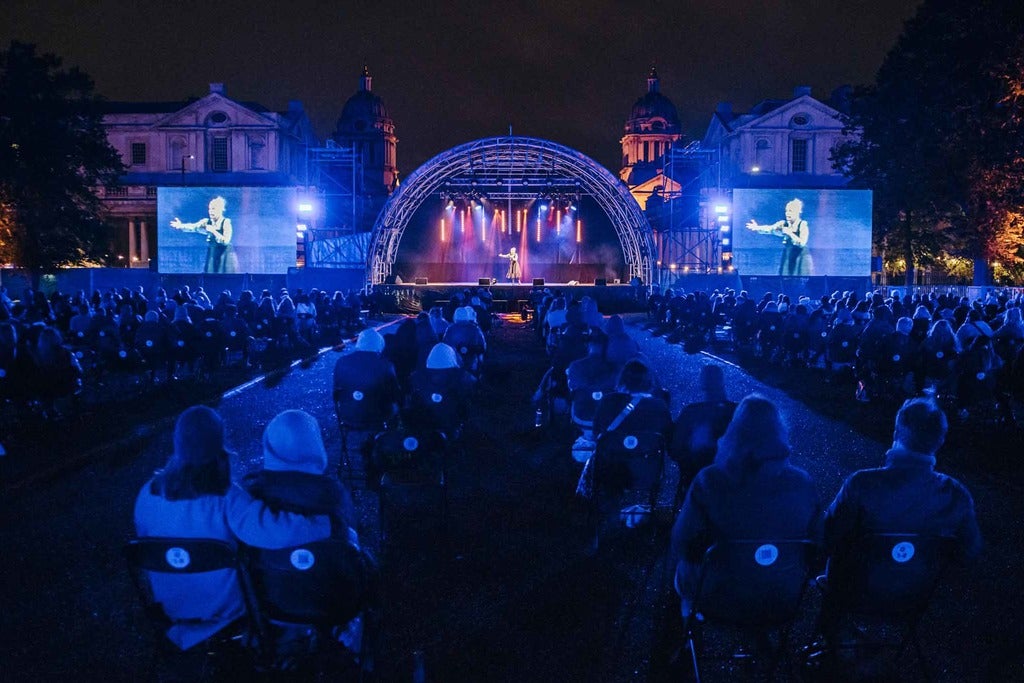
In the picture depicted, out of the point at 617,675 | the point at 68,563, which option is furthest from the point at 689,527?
the point at 68,563

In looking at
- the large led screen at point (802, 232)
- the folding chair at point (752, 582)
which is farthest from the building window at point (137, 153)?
the folding chair at point (752, 582)

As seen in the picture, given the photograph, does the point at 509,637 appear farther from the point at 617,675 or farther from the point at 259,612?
the point at 259,612

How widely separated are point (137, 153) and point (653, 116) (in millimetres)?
47887

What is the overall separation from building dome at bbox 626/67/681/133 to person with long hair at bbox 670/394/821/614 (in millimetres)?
91757

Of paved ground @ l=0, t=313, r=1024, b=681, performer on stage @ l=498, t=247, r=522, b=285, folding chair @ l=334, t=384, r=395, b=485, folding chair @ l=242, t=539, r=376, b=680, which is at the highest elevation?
performer on stage @ l=498, t=247, r=522, b=285

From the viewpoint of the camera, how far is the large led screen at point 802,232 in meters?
37.7

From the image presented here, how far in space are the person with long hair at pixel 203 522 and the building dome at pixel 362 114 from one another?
86.8 metres

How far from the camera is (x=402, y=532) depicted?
7188 millimetres

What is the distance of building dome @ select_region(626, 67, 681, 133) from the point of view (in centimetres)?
9288

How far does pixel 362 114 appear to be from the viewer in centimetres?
8844

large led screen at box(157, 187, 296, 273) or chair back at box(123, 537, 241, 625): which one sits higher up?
large led screen at box(157, 187, 296, 273)

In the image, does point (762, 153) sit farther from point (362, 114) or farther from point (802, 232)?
point (362, 114)

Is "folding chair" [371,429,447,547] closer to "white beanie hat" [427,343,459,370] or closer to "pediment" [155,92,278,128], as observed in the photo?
"white beanie hat" [427,343,459,370]

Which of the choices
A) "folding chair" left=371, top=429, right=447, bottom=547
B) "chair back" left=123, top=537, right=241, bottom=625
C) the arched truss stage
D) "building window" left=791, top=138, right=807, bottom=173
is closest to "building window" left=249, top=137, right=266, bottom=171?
the arched truss stage
